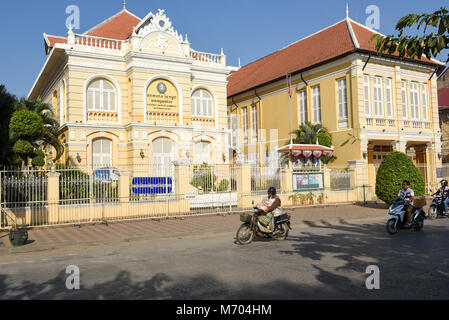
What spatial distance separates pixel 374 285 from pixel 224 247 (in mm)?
4528

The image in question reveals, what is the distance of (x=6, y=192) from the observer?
521 inches

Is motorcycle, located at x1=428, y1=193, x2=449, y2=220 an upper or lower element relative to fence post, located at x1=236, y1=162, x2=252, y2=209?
lower

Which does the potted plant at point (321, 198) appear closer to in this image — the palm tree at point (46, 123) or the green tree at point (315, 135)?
the green tree at point (315, 135)

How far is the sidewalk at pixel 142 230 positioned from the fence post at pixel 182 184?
2.96 feet

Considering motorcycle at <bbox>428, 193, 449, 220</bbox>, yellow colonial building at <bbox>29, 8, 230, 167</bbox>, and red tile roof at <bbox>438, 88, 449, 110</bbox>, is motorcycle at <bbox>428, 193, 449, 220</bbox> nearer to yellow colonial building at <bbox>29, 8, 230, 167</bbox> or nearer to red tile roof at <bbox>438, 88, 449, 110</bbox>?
yellow colonial building at <bbox>29, 8, 230, 167</bbox>

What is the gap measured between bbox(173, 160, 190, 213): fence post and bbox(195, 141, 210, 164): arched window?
23.0ft

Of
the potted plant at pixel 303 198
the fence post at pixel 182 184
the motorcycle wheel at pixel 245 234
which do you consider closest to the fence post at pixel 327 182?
the potted plant at pixel 303 198

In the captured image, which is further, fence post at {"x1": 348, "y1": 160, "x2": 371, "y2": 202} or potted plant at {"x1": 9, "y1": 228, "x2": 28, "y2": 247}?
fence post at {"x1": 348, "y1": 160, "x2": 371, "y2": 202}

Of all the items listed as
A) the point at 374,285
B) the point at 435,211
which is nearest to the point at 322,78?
the point at 435,211

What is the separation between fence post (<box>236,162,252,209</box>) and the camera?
1844 centimetres

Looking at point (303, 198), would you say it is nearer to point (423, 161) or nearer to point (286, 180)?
point (286, 180)

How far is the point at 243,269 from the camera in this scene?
6973 mm

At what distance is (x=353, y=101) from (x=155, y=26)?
12.5 m

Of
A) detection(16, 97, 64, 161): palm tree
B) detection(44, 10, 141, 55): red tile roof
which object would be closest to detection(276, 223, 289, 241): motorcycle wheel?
detection(16, 97, 64, 161): palm tree
